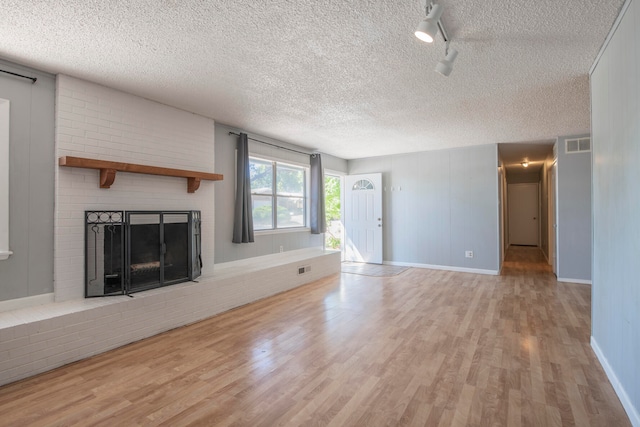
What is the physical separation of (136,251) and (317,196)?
11.5ft

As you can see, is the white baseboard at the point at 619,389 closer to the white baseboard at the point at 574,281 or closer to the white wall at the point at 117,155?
the white baseboard at the point at 574,281

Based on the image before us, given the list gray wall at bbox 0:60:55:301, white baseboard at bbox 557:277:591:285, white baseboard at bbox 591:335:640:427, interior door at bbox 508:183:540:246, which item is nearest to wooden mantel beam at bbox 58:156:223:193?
gray wall at bbox 0:60:55:301

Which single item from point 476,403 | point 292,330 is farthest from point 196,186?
point 476,403

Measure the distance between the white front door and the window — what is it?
1479mm

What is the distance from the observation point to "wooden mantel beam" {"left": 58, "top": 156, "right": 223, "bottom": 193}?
2830 millimetres

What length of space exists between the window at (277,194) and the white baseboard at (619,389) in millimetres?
4294

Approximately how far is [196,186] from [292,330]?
6.85 feet

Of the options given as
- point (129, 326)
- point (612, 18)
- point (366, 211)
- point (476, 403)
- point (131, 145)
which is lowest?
point (476, 403)

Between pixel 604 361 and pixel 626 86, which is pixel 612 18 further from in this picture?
pixel 604 361

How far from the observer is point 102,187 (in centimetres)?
311

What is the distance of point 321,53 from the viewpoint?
2.51m

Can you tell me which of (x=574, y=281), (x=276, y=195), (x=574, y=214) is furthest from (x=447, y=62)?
(x=574, y=281)

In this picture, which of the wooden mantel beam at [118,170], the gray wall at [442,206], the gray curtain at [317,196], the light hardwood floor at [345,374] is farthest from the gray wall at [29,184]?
the gray wall at [442,206]

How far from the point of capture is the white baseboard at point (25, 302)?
260 centimetres
